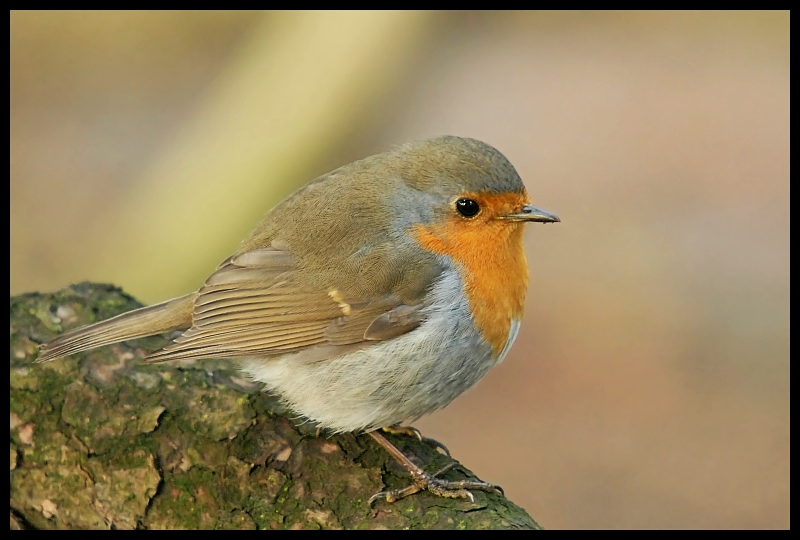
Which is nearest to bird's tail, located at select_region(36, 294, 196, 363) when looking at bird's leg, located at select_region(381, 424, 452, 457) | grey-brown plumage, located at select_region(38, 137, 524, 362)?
grey-brown plumage, located at select_region(38, 137, 524, 362)

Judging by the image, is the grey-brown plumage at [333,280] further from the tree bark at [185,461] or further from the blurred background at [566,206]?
the blurred background at [566,206]

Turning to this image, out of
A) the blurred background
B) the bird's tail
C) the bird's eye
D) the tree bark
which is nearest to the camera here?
the tree bark

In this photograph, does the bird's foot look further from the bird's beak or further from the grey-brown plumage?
the bird's beak

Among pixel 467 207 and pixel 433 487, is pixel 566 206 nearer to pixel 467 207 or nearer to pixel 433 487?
pixel 467 207

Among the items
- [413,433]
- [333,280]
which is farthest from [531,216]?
[413,433]

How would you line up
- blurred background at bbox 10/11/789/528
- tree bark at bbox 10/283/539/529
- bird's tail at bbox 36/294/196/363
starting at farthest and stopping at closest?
blurred background at bbox 10/11/789/528 < bird's tail at bbox 36/294/196/363 < tree bark at bbox 10/283/539/529

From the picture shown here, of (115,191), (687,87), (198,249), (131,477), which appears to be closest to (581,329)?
(198,249)

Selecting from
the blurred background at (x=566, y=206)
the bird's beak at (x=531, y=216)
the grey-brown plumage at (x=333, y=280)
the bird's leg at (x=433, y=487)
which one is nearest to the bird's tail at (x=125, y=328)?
the grey-brown plumage at (x=333, y=280)
